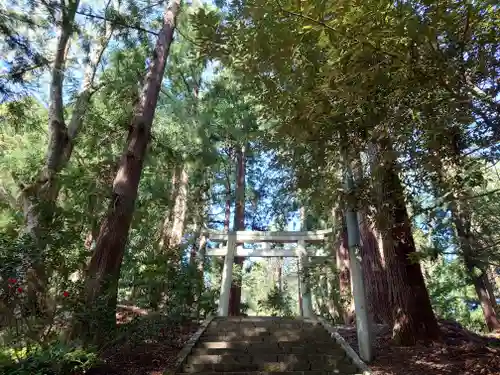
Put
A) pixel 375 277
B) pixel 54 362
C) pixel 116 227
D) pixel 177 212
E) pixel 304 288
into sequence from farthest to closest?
1. pixel 177 212
2. pixel 304 288
3. pixel 375 277
4. pixel 116 227
5. pixel 54 362

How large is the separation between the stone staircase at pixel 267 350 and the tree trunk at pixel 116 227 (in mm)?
1551

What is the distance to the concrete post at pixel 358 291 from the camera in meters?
5.16

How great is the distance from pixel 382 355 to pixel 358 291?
96cm

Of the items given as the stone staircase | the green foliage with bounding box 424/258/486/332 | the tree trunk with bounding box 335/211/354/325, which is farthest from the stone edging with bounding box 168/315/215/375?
the green foliage with bounding box 424/258/486/332

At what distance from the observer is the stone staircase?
198 inches

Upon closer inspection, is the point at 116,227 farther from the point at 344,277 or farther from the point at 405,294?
the point at 344,277

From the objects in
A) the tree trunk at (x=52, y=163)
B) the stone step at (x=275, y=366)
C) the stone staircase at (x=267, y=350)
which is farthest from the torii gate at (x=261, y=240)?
the tree trunk at (x=52, y=163)

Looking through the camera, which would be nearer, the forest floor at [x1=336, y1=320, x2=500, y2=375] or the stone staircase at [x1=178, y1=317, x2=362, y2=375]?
the forest floor at [x1=336, y1=320, x2=500, y2=375]

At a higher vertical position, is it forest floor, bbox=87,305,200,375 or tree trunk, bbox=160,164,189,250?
tree trunk, bbox=160,164,189,250

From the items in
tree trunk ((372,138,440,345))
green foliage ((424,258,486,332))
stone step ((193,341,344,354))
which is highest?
green foliage ((424,258,486,332))

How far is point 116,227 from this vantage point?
15.9ft

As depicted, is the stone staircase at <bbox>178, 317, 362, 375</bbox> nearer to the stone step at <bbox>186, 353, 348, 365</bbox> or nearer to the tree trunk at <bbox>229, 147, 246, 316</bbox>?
the stone step at <bbox>186, 353, 348, 365</bbox>

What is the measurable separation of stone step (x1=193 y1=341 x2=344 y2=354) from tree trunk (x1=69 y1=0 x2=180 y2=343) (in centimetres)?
212

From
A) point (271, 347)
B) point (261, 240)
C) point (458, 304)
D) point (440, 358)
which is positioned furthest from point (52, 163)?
point (458, 304)
